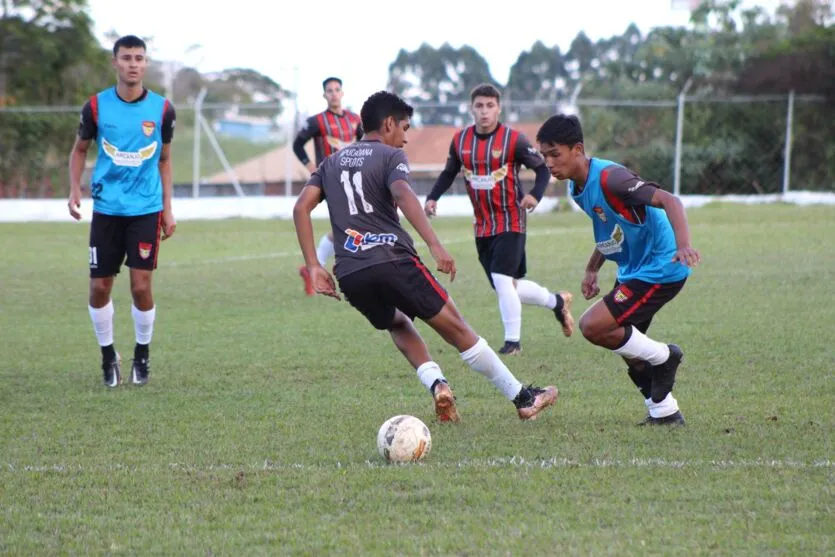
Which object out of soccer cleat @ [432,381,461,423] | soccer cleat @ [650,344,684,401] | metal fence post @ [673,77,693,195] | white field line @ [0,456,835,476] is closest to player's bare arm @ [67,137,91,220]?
white field line @ [0,456,835,476]

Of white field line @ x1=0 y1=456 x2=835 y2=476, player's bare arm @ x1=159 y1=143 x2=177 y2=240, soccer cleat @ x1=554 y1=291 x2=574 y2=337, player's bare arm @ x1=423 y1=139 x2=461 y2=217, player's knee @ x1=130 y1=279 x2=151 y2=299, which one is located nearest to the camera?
white field line @ x1=0 y1=456 x2=835 y2=476

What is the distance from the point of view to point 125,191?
7453mm

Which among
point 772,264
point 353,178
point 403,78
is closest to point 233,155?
point 772,264

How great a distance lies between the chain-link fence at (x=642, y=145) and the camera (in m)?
28.6

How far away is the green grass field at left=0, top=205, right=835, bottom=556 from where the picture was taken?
407cm

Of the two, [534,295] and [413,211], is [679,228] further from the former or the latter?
[534,295]

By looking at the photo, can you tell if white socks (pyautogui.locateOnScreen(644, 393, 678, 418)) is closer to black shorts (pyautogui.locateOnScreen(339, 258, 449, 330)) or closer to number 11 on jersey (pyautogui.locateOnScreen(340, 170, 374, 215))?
black shorts (pyautogui.locateOnScreen(339, 258, 449, 330))

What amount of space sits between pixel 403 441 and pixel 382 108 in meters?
1.76

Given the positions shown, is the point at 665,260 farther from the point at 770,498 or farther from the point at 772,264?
the point at 772,264

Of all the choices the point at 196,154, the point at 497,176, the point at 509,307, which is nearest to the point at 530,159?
the point at 497,176

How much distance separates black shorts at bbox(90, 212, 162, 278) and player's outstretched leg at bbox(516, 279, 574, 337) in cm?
293

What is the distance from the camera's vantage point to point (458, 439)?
554cm

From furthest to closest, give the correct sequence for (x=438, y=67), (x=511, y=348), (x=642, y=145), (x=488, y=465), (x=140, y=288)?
(x=438, y=67)
(x=642, y=145)
(x=511, y=348)
(x=140, y=288)
(x=488, y=465)

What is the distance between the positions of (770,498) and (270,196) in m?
25.2
